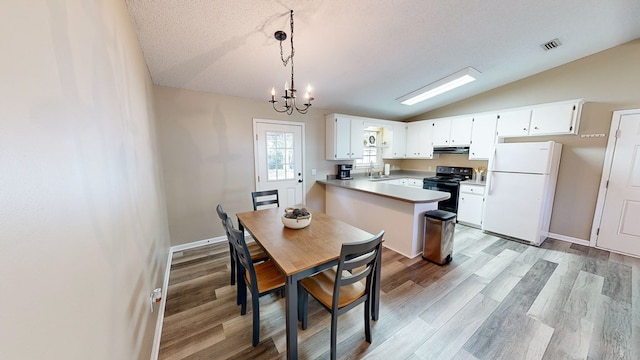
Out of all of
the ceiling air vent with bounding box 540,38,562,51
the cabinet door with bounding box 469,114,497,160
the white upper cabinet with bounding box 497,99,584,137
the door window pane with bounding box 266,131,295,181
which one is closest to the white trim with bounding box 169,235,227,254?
the door window pane with bounding box 266,131,295,181

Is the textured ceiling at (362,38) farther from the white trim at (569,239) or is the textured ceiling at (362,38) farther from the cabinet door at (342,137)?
the white trim at (569,239)

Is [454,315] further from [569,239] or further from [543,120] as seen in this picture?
[543,120]

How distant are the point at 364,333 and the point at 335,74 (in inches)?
118

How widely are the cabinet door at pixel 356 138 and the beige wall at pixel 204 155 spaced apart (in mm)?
1491

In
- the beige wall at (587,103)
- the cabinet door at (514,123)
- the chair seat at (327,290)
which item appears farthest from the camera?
the cabinet door at (514,123)

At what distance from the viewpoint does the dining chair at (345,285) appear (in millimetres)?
1319

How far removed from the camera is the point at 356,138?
4438 mm

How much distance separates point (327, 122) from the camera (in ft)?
14.0

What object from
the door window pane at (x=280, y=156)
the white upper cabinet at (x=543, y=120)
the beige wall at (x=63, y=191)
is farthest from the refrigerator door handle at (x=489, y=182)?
the beige wall at (x=63, y=191)

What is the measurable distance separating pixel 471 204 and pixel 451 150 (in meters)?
1.19

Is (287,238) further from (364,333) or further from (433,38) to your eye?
(433,38)

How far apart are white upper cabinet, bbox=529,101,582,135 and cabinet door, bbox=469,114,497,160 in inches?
20.2

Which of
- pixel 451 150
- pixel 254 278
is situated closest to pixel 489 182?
pixel 451 150

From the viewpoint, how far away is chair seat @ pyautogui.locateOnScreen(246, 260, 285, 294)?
64.1 inches
